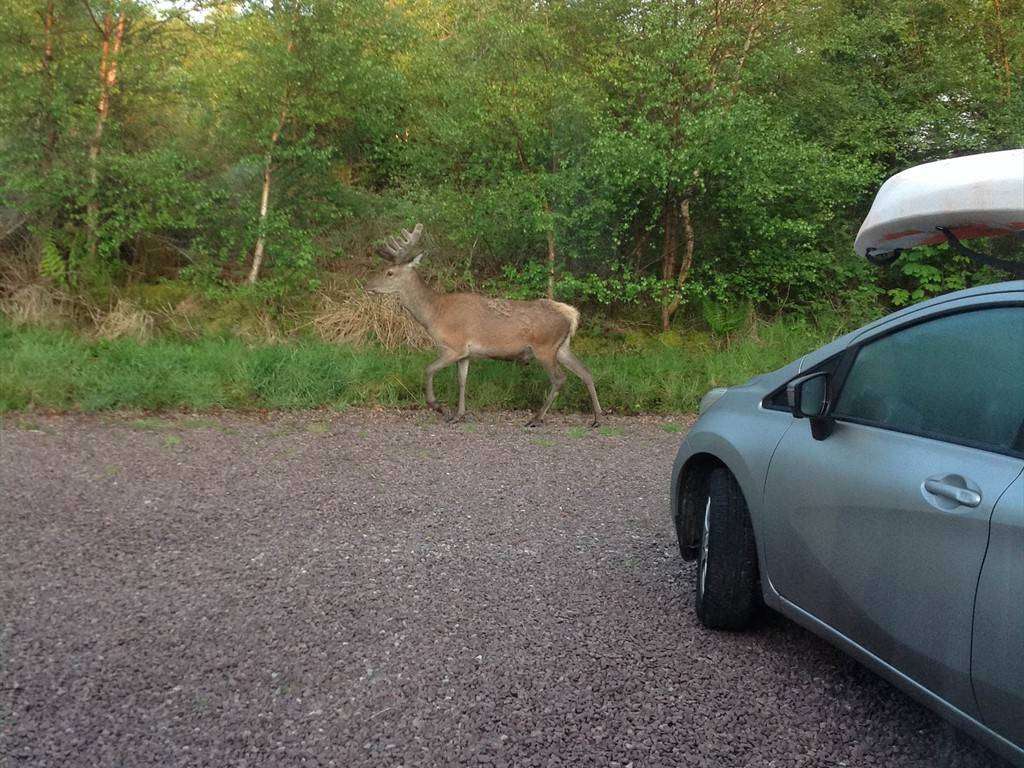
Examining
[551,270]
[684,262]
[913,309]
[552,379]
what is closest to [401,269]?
[551,270]

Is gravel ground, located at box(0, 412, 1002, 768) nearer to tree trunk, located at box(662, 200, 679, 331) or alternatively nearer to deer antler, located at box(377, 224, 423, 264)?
deer antler, located at box(377, 224, 423, 264)

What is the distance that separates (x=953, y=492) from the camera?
3.11 meters

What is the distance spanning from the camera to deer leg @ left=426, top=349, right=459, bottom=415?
11758mm

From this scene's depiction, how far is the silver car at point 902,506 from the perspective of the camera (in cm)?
294

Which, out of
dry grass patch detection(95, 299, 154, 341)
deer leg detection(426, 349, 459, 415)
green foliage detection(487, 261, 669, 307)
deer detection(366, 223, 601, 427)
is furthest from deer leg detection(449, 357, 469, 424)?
dry grass patch detection(95, 299, 154, 341)

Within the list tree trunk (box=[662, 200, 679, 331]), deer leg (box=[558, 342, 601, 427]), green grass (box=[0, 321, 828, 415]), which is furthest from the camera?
tree trunk (box=[662, 200, 679, 331])

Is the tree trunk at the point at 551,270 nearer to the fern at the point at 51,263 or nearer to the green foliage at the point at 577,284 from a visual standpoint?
the green foliage at the point at 577,284

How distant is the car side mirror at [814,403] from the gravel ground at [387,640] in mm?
1217

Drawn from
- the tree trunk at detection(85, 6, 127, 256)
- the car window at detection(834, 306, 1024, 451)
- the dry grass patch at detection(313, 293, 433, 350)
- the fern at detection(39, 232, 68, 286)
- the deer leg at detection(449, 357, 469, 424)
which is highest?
the tree trunk at detection(85, 6, 127, 256)

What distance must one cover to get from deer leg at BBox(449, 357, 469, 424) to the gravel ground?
10.9 ft

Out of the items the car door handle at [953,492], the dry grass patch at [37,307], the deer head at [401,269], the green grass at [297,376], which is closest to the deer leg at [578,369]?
the green grass at [297,376]

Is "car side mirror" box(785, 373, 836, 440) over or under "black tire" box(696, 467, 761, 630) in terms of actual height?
over

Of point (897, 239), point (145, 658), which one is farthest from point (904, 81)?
point (145, 658)

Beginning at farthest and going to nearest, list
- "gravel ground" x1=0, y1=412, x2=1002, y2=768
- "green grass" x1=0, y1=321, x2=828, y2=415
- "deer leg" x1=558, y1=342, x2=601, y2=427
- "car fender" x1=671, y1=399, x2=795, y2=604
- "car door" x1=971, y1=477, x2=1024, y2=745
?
"deer leg" x1=558, y1=342, x2=601, y2=427 → "green grass" x1=0, y1=321, x2=828, y2=415 → "car fender" x1=671, y1=399, x2=795, y2=604 → "gravel ground" x1=0, y1=412, x2=1002, y2=768 → "car door" x1=971, y1=477, x2=1024, y2=745
